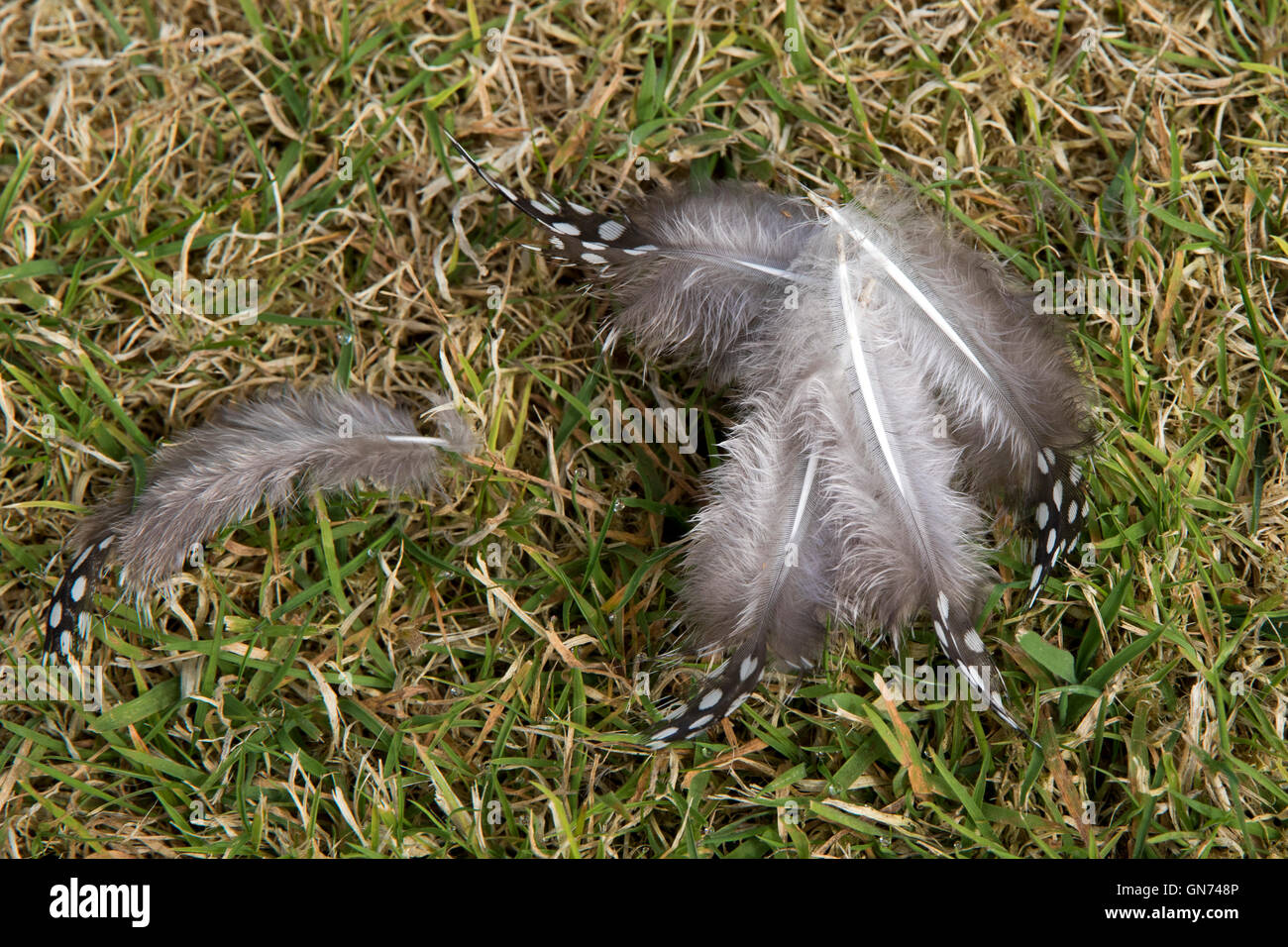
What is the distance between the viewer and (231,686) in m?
2.63

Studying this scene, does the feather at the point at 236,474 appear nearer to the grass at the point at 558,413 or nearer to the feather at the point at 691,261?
the grass at the point at 558,413

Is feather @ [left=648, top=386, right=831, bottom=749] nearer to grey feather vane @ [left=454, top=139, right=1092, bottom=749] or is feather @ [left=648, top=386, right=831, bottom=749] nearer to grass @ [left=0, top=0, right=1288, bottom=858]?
grey feather vane @ [left=454, top=139, right=1092, bottom=749]

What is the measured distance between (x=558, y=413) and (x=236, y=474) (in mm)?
1003

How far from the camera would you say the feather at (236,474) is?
8.30 feet

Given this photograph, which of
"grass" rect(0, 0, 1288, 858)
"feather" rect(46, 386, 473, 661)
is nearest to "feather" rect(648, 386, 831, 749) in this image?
"grass" rect(0, 0, 1288, 858)

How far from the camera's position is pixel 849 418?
8.02 ft

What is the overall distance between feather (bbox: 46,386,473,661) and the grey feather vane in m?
0.81

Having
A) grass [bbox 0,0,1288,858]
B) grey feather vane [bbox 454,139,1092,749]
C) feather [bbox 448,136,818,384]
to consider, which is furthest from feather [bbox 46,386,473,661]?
grey feather vane [bbox 454,139,1092,749]

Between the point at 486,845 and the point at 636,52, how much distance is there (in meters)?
2.61

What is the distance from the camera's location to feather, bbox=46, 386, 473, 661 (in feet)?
8.30

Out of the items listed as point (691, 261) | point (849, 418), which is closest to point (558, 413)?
point (691, 261)

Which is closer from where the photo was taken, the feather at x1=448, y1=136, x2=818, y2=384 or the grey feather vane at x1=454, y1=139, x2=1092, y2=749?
the grey feather vane at x1=454, y1=139, x2=1092, y2=749

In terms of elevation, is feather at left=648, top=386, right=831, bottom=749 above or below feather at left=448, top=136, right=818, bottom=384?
below

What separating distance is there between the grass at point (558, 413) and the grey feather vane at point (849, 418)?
0.19 metres
